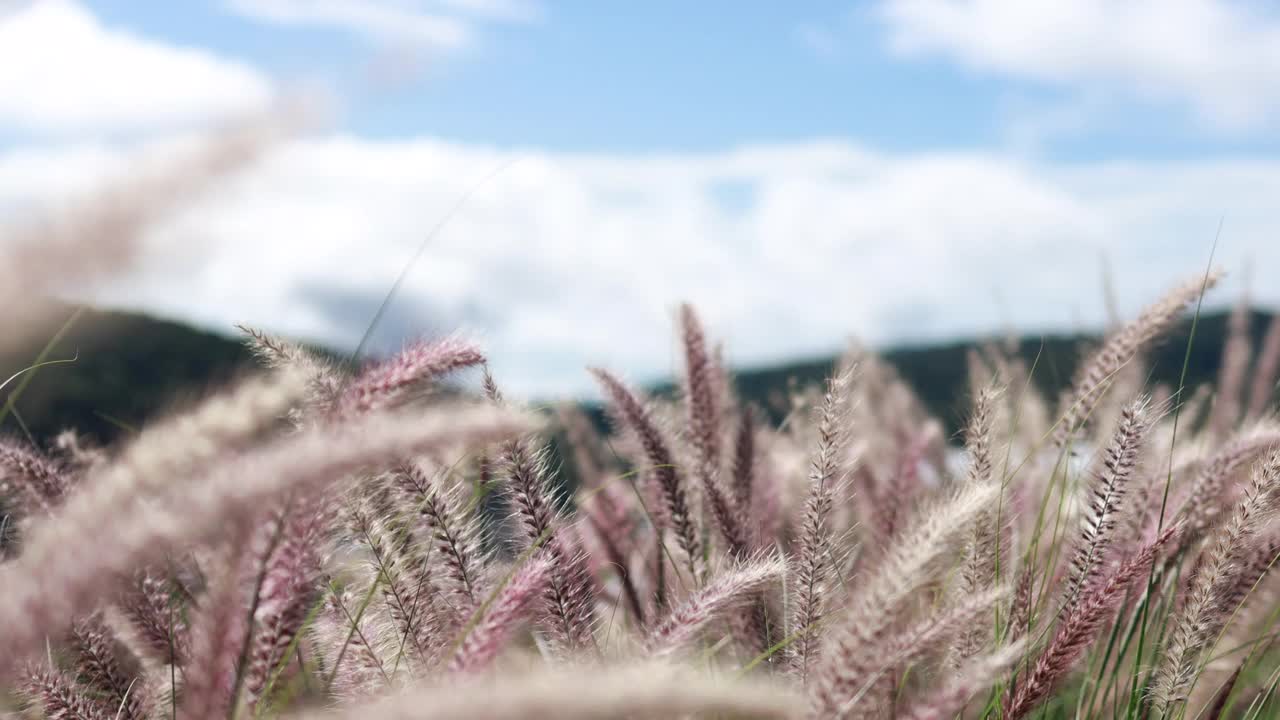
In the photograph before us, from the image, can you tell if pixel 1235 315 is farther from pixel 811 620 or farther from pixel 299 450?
pixel 299 450

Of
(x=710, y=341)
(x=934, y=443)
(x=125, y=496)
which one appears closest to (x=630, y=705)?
(x=125, y=496)

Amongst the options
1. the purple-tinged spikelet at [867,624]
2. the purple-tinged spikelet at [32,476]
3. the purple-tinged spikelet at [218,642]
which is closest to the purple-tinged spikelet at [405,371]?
the purple-tinged spikelet at [218,642]

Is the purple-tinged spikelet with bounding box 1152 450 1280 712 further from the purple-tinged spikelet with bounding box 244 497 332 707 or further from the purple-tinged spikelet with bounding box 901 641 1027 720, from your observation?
the purple-tinged spikelet with bounding box 244 497 332 707

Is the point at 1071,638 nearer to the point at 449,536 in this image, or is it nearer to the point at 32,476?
the point at 449,536

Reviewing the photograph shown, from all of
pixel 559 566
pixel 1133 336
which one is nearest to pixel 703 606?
pixel 559 566

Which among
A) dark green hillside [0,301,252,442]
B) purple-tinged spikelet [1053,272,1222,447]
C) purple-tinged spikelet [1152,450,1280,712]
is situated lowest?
dark green hillside [0,301,252,442]

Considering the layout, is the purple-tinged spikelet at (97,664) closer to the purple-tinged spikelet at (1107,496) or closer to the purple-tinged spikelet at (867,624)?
the purple-tinged spikelet at (867,624)

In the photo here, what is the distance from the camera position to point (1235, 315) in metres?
6.67

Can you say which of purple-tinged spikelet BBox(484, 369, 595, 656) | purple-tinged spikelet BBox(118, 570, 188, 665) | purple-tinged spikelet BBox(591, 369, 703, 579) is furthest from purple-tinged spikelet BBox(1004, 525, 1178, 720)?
purple-tinged spikelet BBox(118, 570, 188, 665)

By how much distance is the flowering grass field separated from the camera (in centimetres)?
96

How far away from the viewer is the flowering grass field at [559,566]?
958 mm

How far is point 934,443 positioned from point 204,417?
13.0ft

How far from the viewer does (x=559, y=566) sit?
1.71 metres

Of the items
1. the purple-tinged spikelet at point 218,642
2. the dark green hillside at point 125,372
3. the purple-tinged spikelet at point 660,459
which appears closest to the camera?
the purple-tinged spikelet at point 218,642
